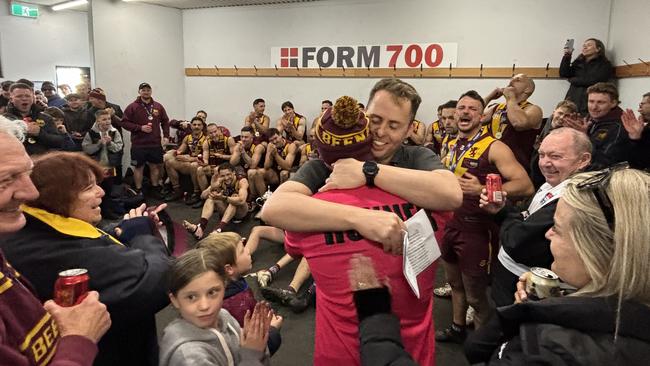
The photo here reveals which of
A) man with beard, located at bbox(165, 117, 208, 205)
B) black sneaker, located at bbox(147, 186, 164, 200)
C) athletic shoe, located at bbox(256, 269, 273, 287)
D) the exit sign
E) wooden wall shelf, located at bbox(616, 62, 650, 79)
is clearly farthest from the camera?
the exit sign

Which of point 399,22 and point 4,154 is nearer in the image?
point 4,154

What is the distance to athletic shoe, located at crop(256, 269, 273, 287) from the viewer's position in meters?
4.02

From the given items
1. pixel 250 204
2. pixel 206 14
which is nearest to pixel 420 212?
pixel 250 204

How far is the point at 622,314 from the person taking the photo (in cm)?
84

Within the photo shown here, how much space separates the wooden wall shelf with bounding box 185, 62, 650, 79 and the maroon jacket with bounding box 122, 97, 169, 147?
2142mm

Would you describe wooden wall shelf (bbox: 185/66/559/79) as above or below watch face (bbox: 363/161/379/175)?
above

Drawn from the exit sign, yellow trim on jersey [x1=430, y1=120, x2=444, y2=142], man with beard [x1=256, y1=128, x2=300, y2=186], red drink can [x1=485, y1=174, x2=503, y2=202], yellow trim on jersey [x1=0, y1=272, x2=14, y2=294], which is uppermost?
the exit sign

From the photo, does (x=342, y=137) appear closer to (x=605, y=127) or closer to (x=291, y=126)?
(x=605, y=127)

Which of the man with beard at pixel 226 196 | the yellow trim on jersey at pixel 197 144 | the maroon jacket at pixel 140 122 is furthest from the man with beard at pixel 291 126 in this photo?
the maroon jacket at pixel 140 122

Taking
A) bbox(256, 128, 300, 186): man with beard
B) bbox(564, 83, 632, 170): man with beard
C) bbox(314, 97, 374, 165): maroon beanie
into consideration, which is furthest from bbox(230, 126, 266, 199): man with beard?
bbox(314, 97, 374, 165): maroon beanie

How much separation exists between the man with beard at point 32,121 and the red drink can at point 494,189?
16.0ft

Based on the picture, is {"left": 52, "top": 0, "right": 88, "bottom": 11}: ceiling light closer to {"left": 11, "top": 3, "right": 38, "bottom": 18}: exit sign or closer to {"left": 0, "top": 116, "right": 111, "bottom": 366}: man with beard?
{"left": 11, "top": 3, "right": 38, "bottom": 18}: exit sign

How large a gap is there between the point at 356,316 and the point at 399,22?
7.26 m

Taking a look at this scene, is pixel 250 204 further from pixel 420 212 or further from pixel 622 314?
pixel 622 314
